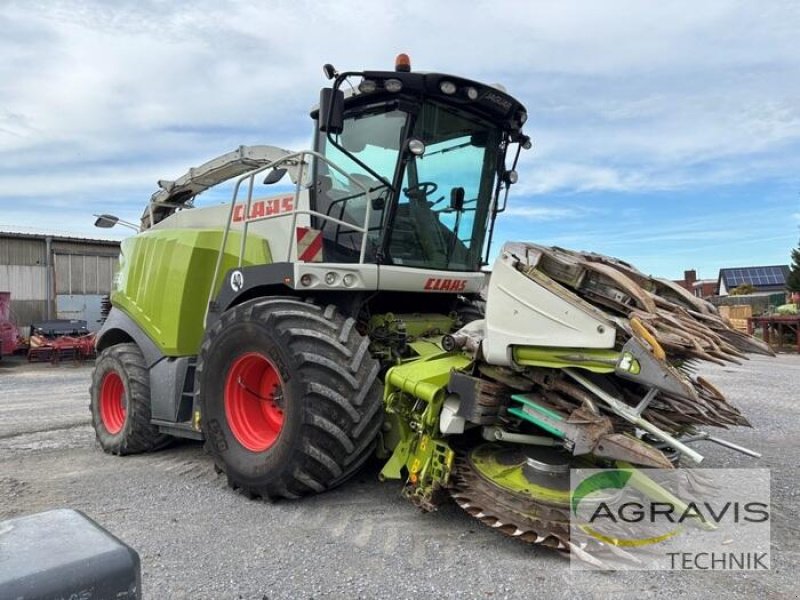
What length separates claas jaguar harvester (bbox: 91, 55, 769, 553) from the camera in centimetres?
302

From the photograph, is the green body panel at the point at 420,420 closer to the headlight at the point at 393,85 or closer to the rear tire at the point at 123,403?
the headlight at the point at 393,85

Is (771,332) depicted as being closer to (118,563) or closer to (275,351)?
(275,351)

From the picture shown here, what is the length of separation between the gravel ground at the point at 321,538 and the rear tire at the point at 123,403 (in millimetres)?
147

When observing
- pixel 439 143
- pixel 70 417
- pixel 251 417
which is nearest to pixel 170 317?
pixel 251 417

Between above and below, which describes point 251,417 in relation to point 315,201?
below

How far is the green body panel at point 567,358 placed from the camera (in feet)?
9.46

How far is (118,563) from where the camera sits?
43.3 inches

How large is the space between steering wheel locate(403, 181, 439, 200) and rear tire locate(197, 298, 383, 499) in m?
1.04

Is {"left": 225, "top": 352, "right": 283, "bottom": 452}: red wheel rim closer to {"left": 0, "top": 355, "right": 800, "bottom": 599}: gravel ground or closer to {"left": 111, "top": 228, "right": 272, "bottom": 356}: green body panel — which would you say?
{"left": 0, "top": 355, "right": 800, "bottom": 599}: gravel ground

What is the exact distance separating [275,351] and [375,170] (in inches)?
57.9

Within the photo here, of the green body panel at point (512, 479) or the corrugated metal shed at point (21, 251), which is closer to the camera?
the green body panel at point (512, 479)

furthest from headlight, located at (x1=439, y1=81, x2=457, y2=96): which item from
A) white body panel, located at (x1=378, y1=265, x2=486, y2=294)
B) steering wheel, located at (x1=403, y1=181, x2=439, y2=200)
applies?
white body panel, located at (x1=378, y1=265, x2=486, y2=294)

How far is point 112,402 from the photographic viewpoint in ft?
19.9

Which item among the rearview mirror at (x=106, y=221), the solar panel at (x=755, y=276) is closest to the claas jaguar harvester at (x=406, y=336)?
the rearview mirror at (x=106, y=221)
